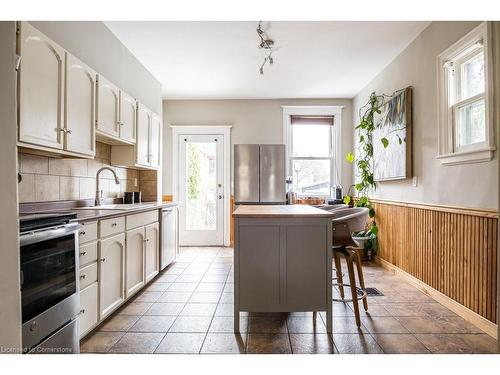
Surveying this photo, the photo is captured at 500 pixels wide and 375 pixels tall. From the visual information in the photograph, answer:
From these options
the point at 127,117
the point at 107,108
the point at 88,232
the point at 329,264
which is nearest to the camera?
the point at 88,232

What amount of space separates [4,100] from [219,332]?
193cm

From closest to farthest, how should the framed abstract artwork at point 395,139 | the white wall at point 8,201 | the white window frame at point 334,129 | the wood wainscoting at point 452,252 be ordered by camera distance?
the white wall at point 8,201 → the wood wainscoting at point 452,252 → the framed abstract artwork at point 395,139 → the white window frame at point 334,129

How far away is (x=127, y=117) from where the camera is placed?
11.0 feet

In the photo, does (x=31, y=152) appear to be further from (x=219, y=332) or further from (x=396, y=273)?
(x=396, y=273)

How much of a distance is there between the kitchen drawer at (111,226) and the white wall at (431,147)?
2857 millimetres

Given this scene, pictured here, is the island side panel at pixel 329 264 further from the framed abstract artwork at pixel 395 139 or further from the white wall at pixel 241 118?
the white wall at pixel 241 118

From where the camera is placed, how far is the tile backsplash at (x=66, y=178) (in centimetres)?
226

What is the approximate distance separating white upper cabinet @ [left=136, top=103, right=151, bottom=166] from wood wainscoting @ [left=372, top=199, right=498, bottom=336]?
3183mm

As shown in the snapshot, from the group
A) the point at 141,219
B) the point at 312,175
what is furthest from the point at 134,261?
the point at 312,175

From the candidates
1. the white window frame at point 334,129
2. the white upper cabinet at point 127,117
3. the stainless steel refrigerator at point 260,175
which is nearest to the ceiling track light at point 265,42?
the white upper cabinet at point 127,117

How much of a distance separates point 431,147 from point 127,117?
3185mm

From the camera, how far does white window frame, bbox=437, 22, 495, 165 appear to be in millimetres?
2270

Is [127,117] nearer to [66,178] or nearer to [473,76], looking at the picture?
[66,178]

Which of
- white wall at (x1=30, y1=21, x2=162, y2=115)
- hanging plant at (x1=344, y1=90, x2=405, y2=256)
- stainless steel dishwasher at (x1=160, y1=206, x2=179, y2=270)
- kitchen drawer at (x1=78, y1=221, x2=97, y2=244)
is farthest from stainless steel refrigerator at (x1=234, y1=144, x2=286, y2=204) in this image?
kitchen drawer at (x1=78, y1=221, x2=97, y2=244)
